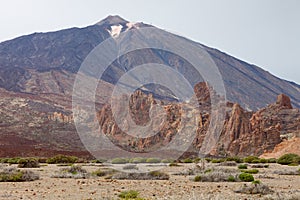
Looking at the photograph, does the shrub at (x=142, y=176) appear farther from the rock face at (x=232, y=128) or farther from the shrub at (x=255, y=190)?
the rock face at (x=232, y=128)

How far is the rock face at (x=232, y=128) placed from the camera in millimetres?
56625

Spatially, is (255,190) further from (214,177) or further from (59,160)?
(59,160)

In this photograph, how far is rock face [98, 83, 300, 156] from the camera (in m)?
56.6

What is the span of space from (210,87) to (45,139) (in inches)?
1182

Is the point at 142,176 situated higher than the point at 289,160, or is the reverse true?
the point at 289,160

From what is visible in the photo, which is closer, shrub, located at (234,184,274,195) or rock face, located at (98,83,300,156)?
shrub, located at (234,184,274,195)

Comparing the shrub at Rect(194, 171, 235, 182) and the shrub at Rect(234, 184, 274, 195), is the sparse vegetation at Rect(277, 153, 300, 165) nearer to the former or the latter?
the shrub at Rect(194, 171, 235, 182)

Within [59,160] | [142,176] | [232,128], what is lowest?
[59,160]

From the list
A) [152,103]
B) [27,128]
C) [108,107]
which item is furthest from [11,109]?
[152,103]

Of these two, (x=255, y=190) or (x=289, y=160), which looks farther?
(x=289, y=160)

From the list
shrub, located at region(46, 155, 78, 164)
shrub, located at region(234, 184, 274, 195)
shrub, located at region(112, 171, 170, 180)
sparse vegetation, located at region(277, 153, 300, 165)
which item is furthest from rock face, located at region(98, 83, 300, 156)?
shrub, located at region(234, 184, 274, 195)

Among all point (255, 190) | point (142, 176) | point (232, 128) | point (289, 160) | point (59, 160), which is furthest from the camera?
point (232, 128)

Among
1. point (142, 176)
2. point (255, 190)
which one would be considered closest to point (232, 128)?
point (142, 176)

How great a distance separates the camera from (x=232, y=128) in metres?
61.8
